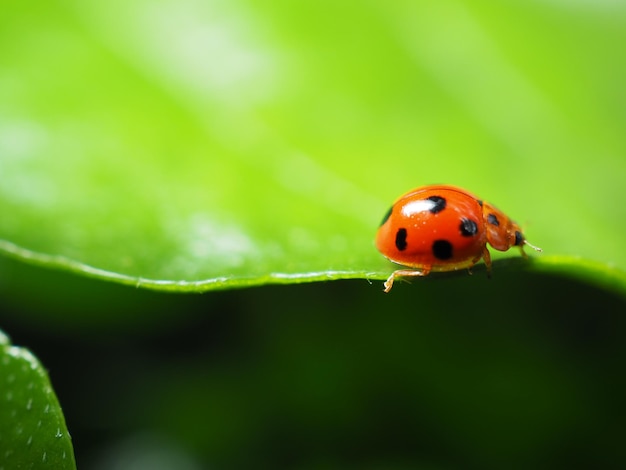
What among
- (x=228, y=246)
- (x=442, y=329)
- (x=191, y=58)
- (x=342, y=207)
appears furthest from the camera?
(x=191, y=58)

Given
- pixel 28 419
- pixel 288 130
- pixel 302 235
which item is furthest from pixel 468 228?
pixel 28 419

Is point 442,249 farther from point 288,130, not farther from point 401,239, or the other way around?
point 288,130

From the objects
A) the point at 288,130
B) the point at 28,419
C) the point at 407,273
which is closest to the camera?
the point at 28,419

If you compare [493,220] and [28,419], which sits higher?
[493,220]

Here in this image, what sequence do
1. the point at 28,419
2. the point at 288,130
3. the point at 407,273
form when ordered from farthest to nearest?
the point at 288,130 < the point at 407,273 < the point at 28,419

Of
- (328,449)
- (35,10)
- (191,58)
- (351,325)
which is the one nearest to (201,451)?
(328,449)

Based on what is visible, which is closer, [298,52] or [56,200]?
[56,200]

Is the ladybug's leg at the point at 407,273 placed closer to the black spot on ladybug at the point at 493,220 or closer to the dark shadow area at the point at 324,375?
the black spot on ladybug at the point at 493,220

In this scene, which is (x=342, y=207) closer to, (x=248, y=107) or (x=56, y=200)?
(x=248, y=107)
